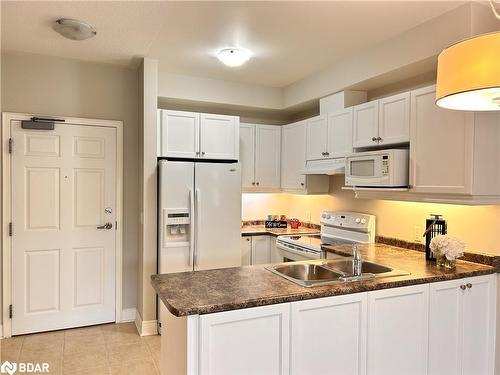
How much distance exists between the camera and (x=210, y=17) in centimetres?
264

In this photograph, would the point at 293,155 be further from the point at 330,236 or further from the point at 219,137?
the point at 330,236

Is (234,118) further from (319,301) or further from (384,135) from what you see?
(319,301)

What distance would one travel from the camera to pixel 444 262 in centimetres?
252

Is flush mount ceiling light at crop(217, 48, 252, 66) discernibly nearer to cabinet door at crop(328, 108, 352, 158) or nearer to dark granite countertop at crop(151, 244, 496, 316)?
cabinet door at crop(328, 108, 352, 158)

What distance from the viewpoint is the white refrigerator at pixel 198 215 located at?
3.50 meters

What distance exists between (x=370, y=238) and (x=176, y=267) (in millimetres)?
1934

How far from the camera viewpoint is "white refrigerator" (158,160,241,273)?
3502 millimetres

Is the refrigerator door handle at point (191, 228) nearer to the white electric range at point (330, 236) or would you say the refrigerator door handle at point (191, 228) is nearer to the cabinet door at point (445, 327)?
the white electric range at point (330, 236)

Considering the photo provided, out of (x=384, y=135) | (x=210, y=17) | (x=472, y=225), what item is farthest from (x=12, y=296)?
(x=472, y=225)

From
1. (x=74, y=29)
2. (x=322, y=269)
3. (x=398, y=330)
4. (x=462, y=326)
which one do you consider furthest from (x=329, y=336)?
(x=74, y=29)

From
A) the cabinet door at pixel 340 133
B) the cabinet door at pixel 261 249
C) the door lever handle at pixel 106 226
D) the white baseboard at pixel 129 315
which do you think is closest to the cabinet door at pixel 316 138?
the cabinet door at pixel 340 133

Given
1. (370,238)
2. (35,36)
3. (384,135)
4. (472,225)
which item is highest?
(35,36)

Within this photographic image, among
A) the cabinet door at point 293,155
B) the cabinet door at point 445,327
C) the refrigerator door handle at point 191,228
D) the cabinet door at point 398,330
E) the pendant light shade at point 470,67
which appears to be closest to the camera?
the pendant light shade at point 470,67

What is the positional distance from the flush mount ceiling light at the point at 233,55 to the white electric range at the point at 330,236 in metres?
1.90
